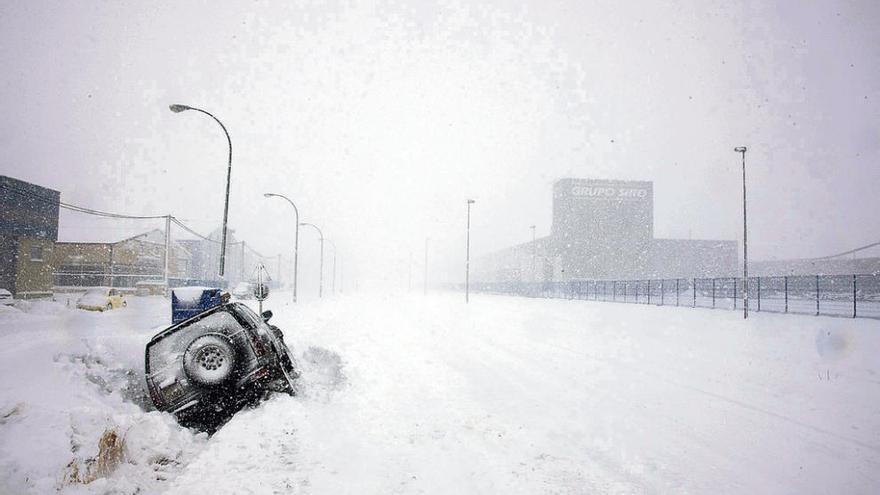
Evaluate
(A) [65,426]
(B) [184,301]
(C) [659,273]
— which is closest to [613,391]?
(A) [65,426]

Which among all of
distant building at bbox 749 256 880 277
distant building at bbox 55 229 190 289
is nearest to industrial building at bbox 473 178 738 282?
distant building at bbox 749 256 880 277

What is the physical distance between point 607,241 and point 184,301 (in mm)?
68287

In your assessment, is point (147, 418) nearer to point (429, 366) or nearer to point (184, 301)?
point (429, 366)

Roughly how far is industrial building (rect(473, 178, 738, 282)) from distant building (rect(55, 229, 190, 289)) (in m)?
54.6

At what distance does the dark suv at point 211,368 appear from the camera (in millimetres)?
5488

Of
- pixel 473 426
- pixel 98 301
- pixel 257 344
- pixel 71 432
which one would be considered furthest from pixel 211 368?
pixel 98 301

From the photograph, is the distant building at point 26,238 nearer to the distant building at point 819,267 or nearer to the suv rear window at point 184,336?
the suv rear window at point 184,336

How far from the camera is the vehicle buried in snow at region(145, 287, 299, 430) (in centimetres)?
549

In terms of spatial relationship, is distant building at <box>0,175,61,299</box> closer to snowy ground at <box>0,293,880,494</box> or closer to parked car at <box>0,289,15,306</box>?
parked car at <box>0,289,15,306</box>

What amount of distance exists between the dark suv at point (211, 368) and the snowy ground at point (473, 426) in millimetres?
328

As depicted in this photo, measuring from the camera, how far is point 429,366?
31.4ft

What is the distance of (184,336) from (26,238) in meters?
41.2

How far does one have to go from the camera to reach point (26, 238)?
34.5 metres

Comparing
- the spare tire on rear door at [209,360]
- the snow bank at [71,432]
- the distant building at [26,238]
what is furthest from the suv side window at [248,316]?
the distant building at [26,238]
